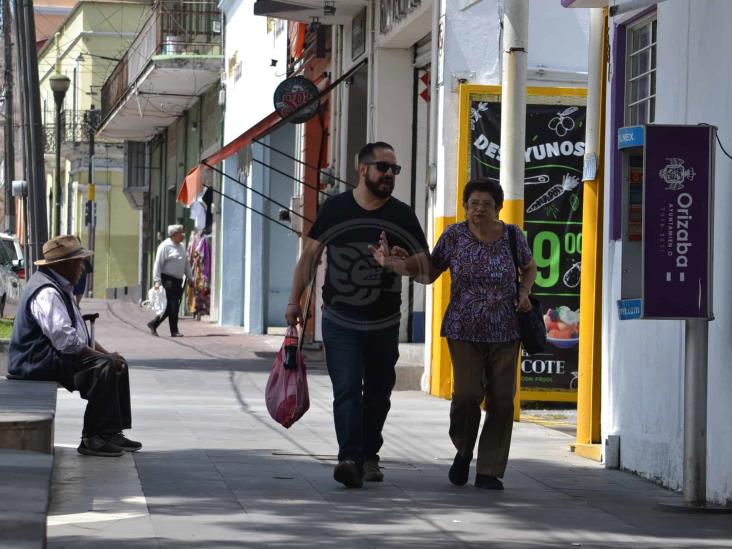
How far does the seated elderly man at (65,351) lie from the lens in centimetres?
1010

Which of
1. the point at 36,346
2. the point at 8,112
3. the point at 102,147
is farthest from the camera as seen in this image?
the point at 102,147

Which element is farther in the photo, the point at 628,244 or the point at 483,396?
the point at 483,396

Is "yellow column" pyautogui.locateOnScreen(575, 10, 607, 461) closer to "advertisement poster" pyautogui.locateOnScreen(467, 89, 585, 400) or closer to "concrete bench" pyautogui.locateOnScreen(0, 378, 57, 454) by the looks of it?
"advertisement poster" pyautogui.locateOnScreen(467, 89, 585, 400)

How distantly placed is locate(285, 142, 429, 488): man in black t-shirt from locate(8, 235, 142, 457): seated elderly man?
1511 mm

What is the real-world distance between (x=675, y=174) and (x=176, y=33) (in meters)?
24.7

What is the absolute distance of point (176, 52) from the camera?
32312 mm

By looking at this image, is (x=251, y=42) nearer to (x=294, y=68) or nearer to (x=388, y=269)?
(x=294, y=68)

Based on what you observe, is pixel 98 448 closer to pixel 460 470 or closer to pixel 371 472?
pixel 371 472

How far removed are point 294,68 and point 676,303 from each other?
58.1 feet

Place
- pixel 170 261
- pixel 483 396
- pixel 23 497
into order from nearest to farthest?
pixel 23 497 < pixel 483 396 < pixel 170 261

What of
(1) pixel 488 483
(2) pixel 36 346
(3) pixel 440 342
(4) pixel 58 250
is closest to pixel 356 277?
(1) pixel 488 483

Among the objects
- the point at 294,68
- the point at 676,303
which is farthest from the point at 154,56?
the point at 676,303

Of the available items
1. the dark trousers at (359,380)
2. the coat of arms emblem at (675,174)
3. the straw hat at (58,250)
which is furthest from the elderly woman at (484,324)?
the straw hat at (58,250)

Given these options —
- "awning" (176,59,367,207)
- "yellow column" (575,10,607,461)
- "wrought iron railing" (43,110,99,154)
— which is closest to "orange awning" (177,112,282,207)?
"awning" (176,59,367,207)
